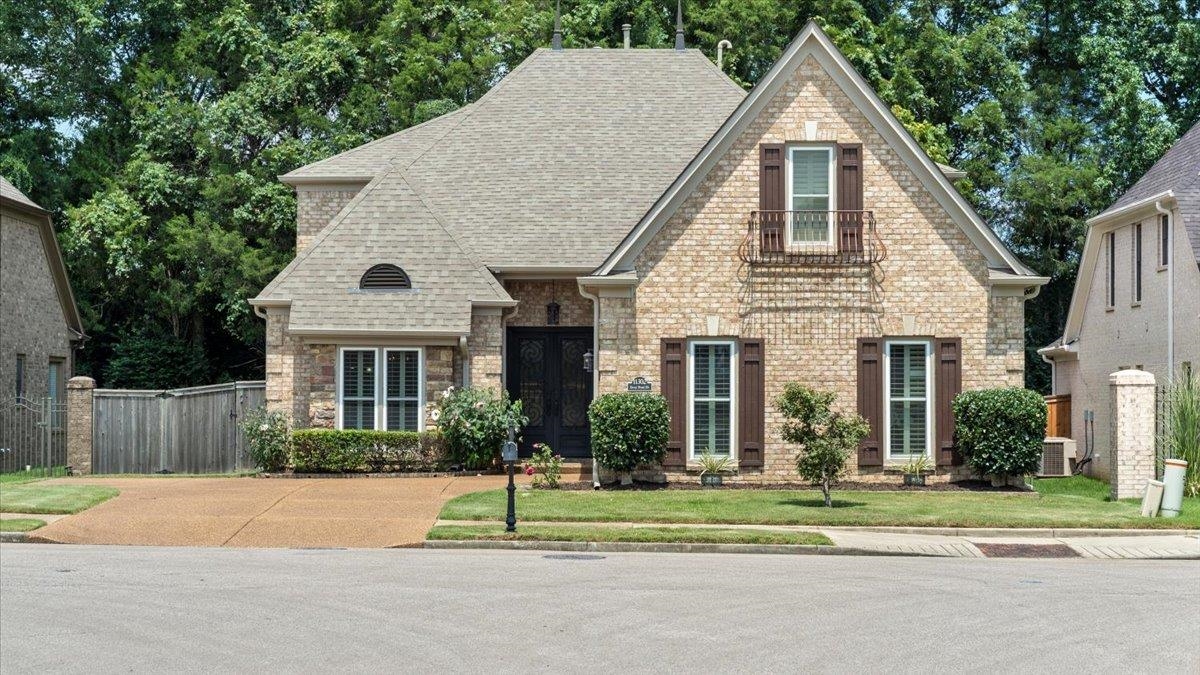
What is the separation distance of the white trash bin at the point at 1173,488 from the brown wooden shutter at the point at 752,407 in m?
6.49

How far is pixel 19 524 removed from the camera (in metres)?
19.2

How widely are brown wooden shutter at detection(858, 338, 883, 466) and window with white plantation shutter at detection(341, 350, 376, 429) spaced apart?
867 cm

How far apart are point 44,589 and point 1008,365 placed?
664 inches

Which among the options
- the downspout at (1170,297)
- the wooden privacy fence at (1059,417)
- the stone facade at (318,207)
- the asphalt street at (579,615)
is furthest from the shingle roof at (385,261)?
the wooden privacy fence at (1059,417)

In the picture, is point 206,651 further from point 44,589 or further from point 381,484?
point 381,484

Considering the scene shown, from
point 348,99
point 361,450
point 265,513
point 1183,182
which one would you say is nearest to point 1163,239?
point 1183,182

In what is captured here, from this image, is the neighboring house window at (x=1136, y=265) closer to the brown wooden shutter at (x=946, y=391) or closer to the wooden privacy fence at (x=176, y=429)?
the brown wooden shutter at (x=946, y=391)

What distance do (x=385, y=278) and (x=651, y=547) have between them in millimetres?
10614

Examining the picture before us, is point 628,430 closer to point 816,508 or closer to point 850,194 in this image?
point 816,508

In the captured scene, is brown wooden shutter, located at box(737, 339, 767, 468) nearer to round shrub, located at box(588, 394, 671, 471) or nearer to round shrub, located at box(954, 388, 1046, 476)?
round shrub, located at box(588, 394, 671, 471)

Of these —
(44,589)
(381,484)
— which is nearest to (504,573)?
(44,589)

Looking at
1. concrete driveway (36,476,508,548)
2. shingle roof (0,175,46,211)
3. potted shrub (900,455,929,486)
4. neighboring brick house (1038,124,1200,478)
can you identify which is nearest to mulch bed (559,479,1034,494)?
potted shrub (900,455,929,486)

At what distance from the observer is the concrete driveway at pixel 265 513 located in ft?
61.4

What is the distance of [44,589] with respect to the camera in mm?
13172
